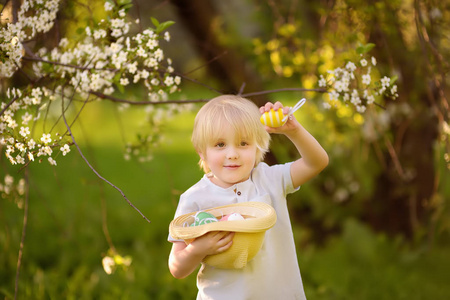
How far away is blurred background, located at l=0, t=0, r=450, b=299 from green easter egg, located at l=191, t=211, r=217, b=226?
1308 millimetres

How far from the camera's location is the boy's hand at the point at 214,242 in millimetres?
1656

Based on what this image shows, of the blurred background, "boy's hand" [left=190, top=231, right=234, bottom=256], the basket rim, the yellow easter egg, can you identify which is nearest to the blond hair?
the yellow easter egg

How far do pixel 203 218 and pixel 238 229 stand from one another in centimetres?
16

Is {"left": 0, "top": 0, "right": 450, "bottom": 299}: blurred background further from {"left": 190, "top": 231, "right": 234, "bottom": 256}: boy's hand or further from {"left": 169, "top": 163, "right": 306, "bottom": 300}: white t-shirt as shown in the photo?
{"left": 190, "top": 231, "right": 234, "bottom": 256}: boy's hand

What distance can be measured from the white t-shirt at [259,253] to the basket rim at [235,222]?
67 millimetres

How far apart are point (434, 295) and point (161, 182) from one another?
14.7 feet

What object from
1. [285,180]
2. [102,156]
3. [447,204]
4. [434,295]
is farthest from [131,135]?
[285,180]

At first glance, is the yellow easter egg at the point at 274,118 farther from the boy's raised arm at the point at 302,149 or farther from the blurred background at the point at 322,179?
the blurred background at the point at 322,179

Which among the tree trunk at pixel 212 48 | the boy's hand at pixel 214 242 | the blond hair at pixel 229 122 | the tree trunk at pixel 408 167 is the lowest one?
the boy's hand at pixel 214 242

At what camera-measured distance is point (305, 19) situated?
5.02 meters

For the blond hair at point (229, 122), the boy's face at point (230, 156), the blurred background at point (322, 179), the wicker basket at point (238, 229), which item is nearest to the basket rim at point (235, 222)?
the wicker basket at point (238, 229)

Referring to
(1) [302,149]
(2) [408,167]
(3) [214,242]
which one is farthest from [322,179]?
(3) [214,242]

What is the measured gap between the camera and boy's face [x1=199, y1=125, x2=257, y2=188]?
178 cm

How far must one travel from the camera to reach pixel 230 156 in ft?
5.80
